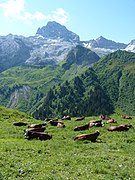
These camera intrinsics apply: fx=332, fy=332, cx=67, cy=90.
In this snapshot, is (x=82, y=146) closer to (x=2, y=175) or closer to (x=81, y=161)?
(x=81, y=161)

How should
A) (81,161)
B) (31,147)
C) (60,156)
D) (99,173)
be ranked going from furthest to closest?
(31,147) < (60,156) < (81,161) < (99,173)

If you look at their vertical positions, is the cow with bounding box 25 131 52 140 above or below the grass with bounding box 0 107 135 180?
above

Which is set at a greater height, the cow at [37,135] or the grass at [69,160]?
the cow at [37,135]

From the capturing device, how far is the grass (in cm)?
1956

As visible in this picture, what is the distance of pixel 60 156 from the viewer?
25.1m

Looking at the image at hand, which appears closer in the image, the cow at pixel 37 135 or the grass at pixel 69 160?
the grass at pixel 69 160

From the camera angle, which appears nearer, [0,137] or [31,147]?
[31,147]

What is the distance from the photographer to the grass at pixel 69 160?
19.6 meters

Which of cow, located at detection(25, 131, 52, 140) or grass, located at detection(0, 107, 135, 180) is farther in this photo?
cow, located at detection(25, 131, 52, 140)

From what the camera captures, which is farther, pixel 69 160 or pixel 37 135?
pixel 37 135

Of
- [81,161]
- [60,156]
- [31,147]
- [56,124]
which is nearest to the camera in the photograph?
[81,161]

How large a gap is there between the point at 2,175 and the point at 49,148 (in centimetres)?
988

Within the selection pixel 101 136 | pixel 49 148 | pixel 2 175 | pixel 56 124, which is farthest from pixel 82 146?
pixel 56 124

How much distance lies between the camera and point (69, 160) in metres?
23.4
